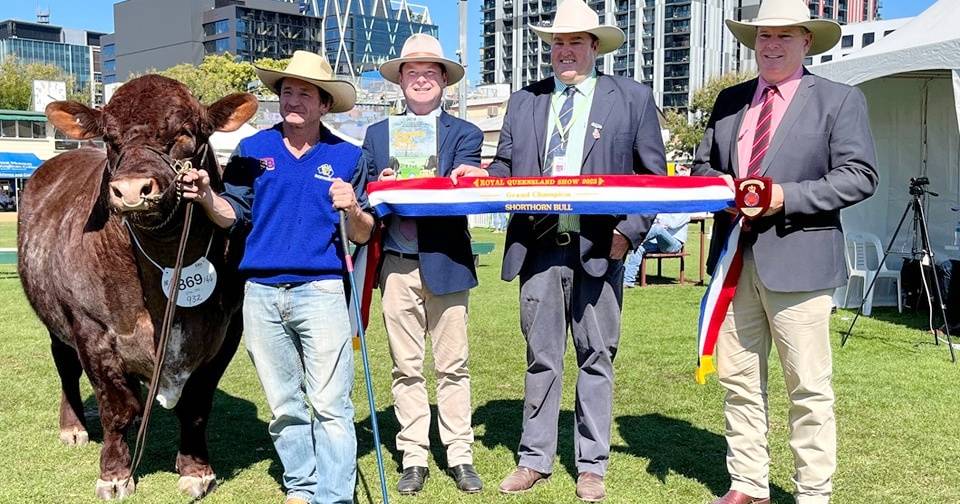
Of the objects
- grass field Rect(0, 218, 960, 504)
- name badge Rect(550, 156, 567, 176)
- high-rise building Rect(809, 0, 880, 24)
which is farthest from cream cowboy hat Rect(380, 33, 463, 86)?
high-rise building Rect(809, 0, 880, 24)

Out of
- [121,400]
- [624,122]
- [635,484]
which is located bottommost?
[635,484]

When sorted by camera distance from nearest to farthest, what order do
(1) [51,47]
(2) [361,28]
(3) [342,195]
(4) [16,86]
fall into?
(3) [342,195]
(4) [16,86]
(2) [361,28]
(1) [51,47]

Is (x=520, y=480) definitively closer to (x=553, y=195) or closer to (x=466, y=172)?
(x=553, y=195)

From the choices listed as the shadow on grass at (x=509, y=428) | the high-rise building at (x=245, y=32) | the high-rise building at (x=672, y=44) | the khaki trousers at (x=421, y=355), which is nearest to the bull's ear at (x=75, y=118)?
the khaki trousers at (x=421, y=355)

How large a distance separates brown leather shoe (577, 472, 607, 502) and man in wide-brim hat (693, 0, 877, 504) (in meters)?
0.66

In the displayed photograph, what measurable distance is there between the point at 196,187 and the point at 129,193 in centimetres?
36

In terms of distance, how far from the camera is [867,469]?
4.82m

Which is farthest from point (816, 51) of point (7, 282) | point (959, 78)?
point (7, 282)

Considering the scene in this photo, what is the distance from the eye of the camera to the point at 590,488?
4.38 m

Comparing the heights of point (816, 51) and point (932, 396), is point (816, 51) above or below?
above

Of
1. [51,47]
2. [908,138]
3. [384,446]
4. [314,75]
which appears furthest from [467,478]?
[51,47]

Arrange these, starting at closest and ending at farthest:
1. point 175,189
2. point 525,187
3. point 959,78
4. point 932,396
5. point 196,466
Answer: point 175,189 → point 525,187 → point 196,466 → point 932,396 → point 959,78

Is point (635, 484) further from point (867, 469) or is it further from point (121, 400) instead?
point (121, 400)

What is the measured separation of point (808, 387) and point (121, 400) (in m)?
3.48
